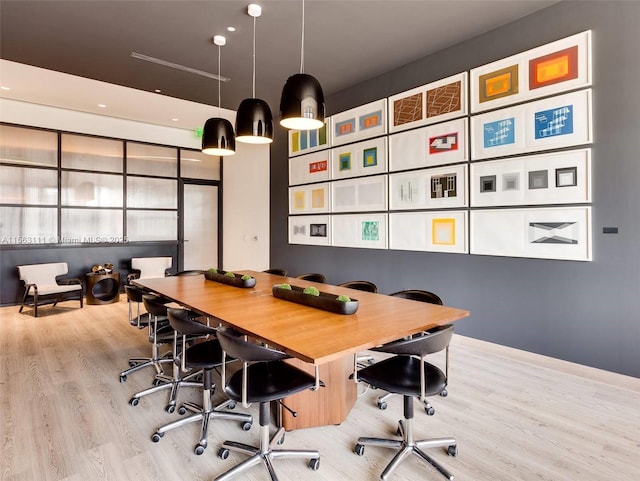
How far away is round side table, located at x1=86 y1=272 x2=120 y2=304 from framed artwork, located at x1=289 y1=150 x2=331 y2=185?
3.61 metres

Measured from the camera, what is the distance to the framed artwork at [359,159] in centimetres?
488

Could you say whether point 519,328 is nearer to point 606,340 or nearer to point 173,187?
point 606,340

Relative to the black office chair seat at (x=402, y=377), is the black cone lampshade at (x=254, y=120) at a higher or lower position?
higher

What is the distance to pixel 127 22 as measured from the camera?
3.65m

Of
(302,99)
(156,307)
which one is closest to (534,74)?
(302,99)

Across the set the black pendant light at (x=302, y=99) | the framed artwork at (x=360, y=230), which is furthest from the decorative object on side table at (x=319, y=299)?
the framed artwork at (x=360, y=230)

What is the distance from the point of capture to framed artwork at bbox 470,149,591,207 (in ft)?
10.7

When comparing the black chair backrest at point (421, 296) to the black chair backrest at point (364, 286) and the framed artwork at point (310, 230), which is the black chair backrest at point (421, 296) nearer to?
the black chair backrest at point (364, 286)

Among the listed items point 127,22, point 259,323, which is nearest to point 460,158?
point 259,323

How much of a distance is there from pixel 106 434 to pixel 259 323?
133 centimetres

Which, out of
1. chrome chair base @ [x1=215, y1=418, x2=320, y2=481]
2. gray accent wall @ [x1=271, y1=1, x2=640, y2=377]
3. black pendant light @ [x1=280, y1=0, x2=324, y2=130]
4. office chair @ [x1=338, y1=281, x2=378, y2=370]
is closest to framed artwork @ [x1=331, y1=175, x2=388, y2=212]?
gray accent wall @ [x1=271, y1=1, x2=640, y2=377]

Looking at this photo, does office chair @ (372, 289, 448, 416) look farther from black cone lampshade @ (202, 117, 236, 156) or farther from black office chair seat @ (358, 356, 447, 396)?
black cone lampshade @ (202, 117, 236, 156)

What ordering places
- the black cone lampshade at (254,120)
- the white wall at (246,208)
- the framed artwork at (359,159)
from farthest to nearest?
1. the white wall at (246,208)
2. the framed artwork at (359,159)
3. the black cone lampshade at (254,120)

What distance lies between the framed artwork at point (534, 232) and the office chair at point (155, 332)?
3.14m
